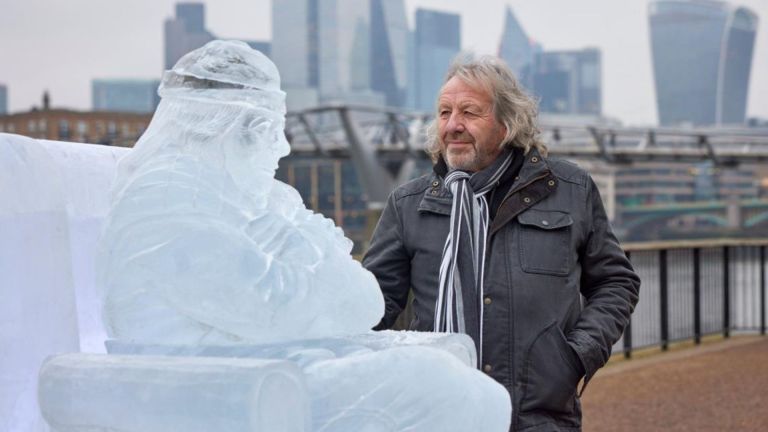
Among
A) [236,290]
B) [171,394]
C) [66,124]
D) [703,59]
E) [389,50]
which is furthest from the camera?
[703,59]

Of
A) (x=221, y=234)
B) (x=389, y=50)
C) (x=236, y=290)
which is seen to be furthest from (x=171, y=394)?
(x=389, y=50)

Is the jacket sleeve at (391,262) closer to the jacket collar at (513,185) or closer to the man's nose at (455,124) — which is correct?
the jacket collar at (513,185)

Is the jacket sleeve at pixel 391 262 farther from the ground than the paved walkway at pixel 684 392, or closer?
farther from the ground

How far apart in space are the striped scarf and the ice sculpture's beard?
776mm

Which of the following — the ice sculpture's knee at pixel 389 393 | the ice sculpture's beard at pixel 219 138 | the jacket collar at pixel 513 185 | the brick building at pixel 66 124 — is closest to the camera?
the ice sculpture's knee at pixel 389 393

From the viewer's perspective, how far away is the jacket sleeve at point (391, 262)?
369 centimetres

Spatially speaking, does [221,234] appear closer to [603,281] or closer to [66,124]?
[603,281]

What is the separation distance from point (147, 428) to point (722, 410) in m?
6.97

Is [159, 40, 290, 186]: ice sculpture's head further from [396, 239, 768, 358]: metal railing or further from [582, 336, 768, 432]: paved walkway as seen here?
[396, 239, 768, 358]: metal railing

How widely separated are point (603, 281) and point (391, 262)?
2.34ft

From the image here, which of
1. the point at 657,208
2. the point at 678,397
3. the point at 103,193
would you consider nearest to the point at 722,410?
the point at 678,397

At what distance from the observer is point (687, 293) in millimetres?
12539

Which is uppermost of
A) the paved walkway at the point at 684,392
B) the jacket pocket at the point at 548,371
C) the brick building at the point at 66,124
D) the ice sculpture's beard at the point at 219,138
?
the brick building at the point at 66,124

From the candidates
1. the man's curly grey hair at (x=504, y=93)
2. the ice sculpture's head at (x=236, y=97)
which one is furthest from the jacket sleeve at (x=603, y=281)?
the ice sculpture's head at (x=236, y=97)
